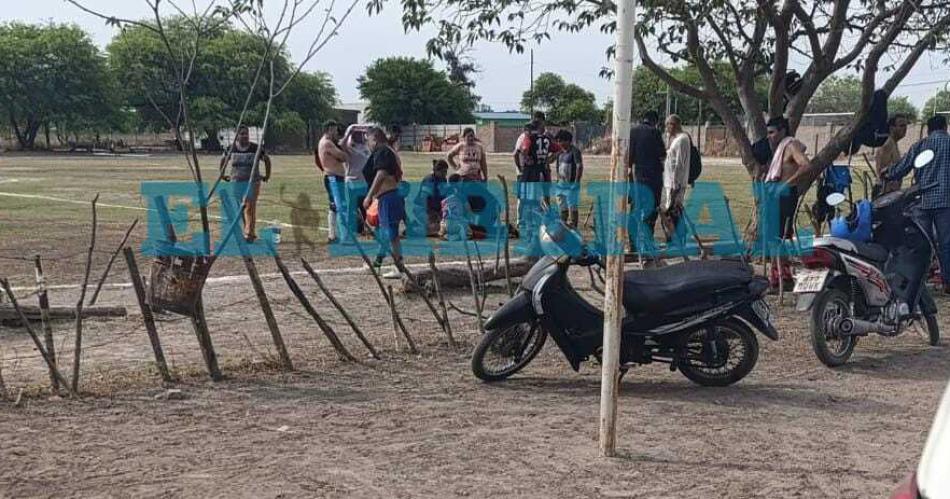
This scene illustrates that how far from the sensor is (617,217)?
4465 mm

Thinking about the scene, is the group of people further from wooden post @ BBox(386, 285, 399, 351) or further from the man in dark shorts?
wooden post @ BBox(386, 285, 399, 351)

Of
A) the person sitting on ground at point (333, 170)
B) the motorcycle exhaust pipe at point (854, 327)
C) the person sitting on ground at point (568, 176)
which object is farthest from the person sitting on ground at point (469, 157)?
the motorcycle exhaust pipe at point (854, 327)

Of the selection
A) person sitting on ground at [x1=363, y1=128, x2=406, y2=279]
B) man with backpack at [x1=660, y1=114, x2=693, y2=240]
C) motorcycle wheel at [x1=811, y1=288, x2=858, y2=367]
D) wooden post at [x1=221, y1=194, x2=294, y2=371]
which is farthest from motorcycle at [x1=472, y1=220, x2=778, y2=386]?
man with backpack at [x1=660, y1=114, x2=693, y2=240]

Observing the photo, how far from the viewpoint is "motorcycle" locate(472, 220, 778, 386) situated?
5.96 m

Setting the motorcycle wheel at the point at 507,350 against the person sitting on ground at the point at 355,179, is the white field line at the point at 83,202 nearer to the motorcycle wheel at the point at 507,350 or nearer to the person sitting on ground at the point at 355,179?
the person sitting on ground at the point at 355,179

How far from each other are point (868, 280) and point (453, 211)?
742 cm

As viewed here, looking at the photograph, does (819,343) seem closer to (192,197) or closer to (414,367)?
(414,367)

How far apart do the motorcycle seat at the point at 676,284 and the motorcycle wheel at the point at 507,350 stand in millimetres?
645

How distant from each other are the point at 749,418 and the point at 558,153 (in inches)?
356

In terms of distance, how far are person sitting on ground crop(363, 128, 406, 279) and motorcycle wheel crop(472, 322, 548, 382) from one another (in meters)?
4.38

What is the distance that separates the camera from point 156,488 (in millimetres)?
4234

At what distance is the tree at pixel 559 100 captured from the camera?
3071 inches

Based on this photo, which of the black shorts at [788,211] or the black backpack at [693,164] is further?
the black backpack at [693,164]

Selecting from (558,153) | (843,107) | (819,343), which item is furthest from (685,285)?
(843,107)
